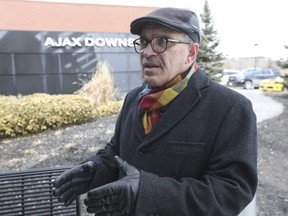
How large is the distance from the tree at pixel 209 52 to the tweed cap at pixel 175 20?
18.5m

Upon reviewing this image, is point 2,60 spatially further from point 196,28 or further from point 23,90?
point 196,28

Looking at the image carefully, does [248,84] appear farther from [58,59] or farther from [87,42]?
[58,59]

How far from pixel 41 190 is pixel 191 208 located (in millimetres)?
1833

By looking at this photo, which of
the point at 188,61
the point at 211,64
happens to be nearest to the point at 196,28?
the point at 188,61

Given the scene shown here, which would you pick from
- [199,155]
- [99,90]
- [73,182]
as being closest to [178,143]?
[199,155]

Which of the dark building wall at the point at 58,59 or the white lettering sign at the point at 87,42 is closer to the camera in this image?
the dark building wall at the point at 58,59

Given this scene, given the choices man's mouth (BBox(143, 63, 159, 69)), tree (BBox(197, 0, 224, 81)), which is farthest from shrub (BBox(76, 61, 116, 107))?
tree (BBox(197, 0, 224, 81))

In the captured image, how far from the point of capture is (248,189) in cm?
147

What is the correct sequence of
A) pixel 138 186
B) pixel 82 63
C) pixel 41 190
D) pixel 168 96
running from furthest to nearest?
1. pixel 82 63
2. pixel 41 190
3. pixel 168 96
4. pixel 138 186

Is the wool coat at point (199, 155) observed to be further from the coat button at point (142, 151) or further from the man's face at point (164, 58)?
the man's face at point (164, 58)

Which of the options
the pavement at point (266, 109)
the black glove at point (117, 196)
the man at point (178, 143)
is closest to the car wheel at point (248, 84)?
the pavement at point (266, 109)

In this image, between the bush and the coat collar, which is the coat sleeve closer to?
the coat collar

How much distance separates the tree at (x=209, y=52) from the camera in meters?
20.2

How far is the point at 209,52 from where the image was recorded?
2100cm
